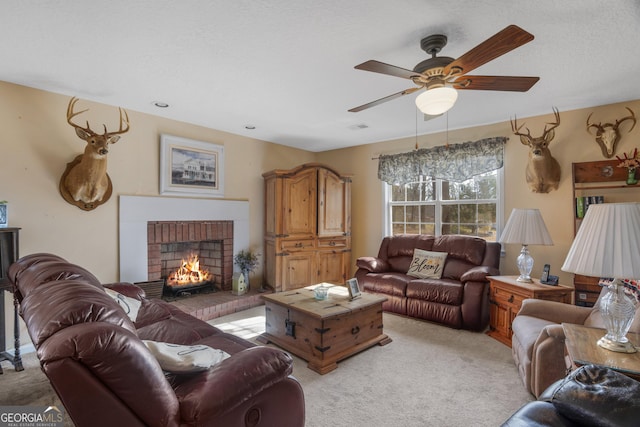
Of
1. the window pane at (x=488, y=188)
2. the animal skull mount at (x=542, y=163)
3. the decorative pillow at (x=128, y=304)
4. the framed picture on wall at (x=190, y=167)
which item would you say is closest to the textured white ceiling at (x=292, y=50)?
the animal skull mount at (x=542, y=163)

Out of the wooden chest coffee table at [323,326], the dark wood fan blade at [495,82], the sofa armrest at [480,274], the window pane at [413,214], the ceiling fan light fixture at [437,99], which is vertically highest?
the dark wood fan blade at [495,82]

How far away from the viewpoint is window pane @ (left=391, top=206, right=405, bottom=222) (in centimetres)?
517

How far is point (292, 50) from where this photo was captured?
2324mm

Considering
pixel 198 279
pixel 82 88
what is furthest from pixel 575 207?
pixel 82 88

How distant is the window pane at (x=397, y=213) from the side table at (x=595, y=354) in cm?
346

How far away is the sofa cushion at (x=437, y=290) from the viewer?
3529 mm

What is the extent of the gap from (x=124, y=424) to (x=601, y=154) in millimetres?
4660

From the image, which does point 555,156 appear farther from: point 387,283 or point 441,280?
point 387,283

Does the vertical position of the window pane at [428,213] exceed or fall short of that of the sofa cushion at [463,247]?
it exceeds it

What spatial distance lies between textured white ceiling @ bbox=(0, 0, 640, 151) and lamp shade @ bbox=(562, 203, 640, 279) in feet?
4.07

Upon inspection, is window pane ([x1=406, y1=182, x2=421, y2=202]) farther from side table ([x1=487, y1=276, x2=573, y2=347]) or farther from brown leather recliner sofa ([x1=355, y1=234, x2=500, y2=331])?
side table ([x1=487, y1=276, x2=573, y2=347])

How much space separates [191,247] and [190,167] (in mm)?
1173

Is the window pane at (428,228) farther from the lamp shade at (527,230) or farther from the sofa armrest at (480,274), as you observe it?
the lamp shade at (527,230)

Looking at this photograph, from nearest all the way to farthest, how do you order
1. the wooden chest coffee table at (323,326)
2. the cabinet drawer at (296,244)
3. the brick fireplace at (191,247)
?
the wooden chest coffee table at (323,326) < the brick fireplace at (191,247) < the cabinet drawer at (296,244)
